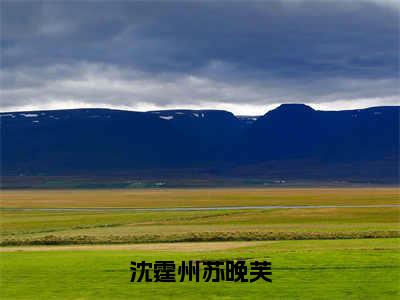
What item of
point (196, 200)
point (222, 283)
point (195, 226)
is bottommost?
point (196, 200)

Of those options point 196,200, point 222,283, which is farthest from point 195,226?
point 196,200

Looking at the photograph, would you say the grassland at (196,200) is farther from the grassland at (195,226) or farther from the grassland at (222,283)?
the grassland at (222,283)

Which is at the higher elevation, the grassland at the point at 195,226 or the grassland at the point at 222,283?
the grassland at the point at 222,283

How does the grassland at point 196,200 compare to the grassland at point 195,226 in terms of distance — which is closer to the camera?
Result: the grassland at point 195,226

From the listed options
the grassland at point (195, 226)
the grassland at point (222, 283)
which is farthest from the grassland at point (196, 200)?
the grassland at point (222, 283)

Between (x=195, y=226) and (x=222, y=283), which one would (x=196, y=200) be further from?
(x=222, y=283)

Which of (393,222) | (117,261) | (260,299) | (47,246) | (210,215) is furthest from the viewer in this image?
(210,215)

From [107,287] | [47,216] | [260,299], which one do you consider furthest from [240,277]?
[47,216]

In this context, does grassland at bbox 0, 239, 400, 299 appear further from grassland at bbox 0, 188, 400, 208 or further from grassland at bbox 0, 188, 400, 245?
grassland at bbox 0, 188, 400, 208

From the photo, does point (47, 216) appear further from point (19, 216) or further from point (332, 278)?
point (332, 278)

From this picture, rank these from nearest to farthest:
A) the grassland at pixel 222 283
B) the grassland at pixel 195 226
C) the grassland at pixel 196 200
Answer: the grassland at pixel 222 283 < the grassland at pixel 195 226 < the grassland at pixel 196 200

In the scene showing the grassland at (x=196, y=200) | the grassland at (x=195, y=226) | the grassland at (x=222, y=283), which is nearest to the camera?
the grassland at (x=222, y=283)

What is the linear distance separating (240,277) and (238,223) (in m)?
47.4

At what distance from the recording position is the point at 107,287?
23.9m
